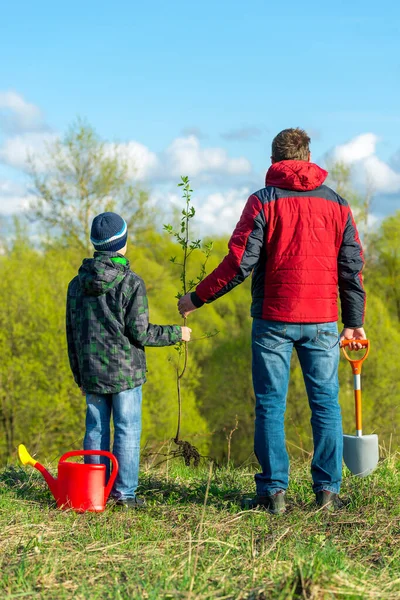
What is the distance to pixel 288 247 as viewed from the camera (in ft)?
13.6

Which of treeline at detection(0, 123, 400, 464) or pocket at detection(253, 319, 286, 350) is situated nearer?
pocket at detection(253, 319, 286, 350)

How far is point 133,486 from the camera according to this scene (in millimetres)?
4465

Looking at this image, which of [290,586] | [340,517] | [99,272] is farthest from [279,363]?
[290,586]

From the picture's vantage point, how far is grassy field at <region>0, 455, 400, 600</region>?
273 centimetres

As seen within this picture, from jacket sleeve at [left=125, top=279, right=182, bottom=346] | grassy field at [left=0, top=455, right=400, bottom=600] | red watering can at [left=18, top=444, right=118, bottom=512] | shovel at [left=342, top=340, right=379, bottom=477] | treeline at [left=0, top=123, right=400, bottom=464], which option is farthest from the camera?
treeline at [left=0, top=123, right=400, bottom=464]

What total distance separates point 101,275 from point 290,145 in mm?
1308

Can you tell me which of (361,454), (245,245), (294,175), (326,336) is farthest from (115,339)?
(361,454)

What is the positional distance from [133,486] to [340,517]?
1238 millimetres

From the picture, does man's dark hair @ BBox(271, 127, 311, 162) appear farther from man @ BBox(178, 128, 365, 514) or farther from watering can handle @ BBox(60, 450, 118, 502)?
watering can handle @ BBox(60, 450, 118, 502)

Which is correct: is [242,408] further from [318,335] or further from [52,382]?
[318,335]

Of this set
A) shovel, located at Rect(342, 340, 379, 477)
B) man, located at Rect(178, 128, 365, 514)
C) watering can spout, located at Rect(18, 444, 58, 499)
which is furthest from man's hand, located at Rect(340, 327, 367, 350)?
watering can spout, located at Rect(18, 444, 58, 499)

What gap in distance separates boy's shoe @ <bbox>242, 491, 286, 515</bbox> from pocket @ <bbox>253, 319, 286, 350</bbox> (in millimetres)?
831

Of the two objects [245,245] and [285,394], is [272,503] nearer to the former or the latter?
[285,394]

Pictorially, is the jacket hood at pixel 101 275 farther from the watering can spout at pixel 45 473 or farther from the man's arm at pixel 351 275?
the man's arm at pixel 351 275
